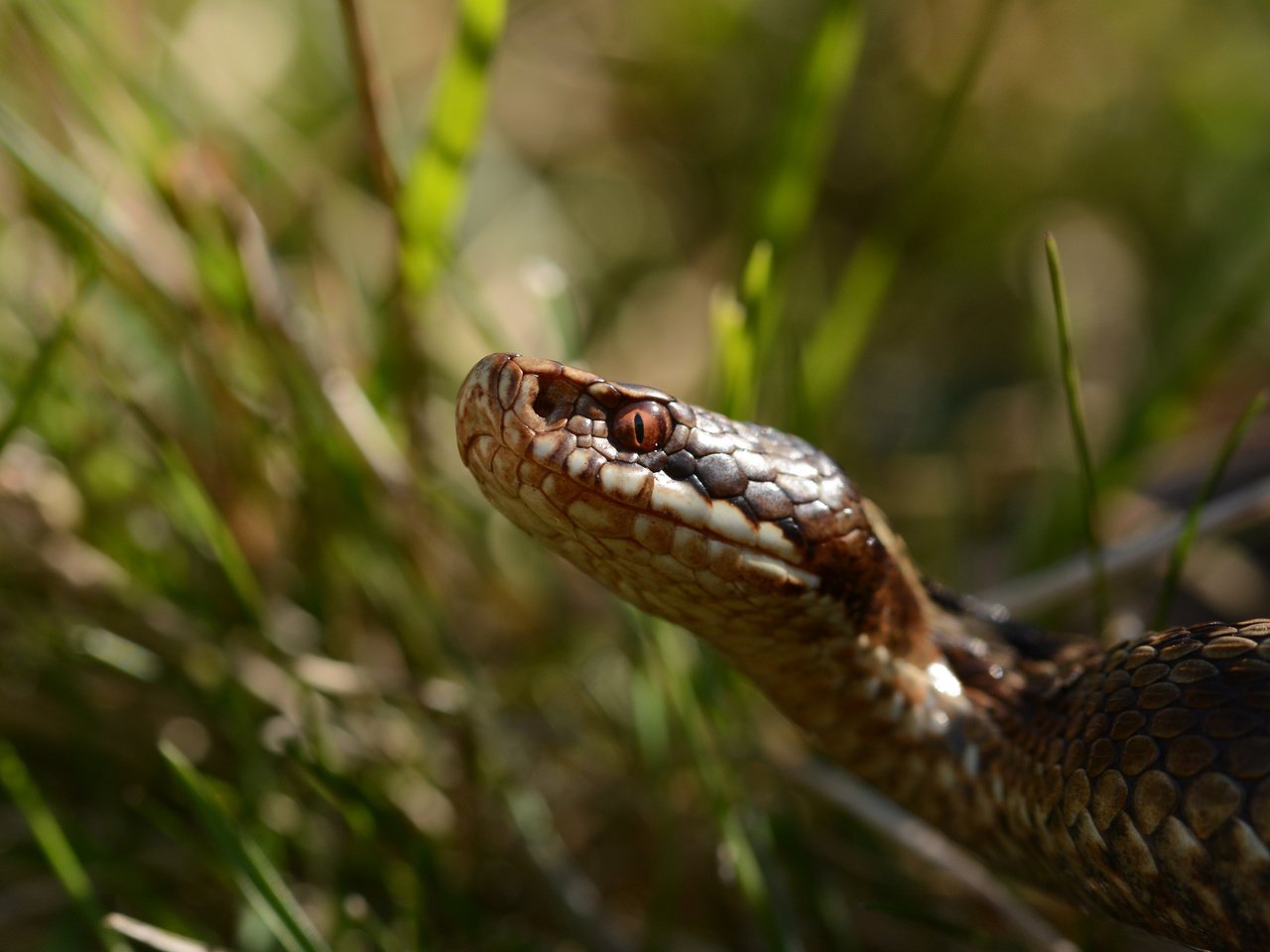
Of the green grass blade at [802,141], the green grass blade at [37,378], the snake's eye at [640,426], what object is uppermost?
the green grass blade at [802,141]

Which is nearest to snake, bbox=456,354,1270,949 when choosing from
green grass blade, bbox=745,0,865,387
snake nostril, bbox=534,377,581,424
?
snake nostril, bbox=534,377,581,424

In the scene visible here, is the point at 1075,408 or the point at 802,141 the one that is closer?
the point at 1075,408

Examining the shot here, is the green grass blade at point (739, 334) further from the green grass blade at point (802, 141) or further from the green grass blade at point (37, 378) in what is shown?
the green grass blade at point (37, 378)

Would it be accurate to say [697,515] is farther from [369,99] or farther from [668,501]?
[369,99]

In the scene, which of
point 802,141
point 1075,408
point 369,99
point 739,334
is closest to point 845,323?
point 802,141

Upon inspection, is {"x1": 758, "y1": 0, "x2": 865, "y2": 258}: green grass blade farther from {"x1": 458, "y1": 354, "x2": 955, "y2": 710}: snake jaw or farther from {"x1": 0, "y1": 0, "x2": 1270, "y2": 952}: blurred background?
{"x1": 458, "y1": 354, "x2": 955, "y2": 710}: snake jaw

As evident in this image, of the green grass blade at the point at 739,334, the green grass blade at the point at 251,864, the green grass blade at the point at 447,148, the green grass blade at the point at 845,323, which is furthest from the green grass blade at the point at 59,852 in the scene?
the green grass blade at the point at 845,323
